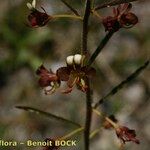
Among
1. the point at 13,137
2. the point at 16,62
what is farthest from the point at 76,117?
the point at 16,62

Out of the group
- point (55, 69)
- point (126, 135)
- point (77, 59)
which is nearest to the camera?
point (77, 59)

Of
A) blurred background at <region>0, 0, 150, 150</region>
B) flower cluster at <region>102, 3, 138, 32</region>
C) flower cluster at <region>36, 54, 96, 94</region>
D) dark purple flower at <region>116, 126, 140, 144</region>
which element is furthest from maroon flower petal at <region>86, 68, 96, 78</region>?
blurred background at <region>0, 0, 150, 150</region>

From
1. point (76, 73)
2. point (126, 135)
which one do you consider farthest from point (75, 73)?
point (126, 135)

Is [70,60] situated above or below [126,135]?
above

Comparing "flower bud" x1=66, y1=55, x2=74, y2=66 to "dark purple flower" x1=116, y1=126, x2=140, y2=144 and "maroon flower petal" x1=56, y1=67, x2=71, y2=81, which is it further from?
"dark purple flower" x1=116, y1=126, x2=140, y2=144

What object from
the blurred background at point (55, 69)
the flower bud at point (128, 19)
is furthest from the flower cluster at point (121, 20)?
the blurred background at point (55, 69)

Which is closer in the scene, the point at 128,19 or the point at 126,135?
the point at 128,19

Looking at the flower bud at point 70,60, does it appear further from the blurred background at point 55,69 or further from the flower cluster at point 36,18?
the blurred background at point 55,69

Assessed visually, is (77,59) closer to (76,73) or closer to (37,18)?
(76,73)
